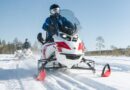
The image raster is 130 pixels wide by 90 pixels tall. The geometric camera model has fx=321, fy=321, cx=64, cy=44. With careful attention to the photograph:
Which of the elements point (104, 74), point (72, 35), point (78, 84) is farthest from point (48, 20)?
point (78, 84)

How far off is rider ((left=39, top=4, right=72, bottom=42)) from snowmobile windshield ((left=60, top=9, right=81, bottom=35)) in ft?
0.28

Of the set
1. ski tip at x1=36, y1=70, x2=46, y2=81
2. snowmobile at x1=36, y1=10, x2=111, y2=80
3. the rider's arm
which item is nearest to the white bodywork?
snowmobile at x1=36, y1=10, x2=111, y2=80

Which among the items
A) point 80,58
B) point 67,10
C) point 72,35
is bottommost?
point 80,58

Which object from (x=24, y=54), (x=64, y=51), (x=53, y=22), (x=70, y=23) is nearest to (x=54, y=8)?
(x=53, y=22)

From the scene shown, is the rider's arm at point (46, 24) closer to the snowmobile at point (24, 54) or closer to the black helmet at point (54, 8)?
the black helmet at point (54, 8)

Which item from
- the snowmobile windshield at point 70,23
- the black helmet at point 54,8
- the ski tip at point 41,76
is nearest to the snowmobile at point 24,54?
the snowmobile windshield at point 70,23

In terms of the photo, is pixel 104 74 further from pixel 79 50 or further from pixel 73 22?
pixel 73 22

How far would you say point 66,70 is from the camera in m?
12.4

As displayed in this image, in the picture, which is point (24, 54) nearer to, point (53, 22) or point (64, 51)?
point (53, 22)

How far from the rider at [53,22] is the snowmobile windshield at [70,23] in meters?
0.08

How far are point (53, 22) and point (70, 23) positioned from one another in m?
0.63

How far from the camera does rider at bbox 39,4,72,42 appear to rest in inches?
454

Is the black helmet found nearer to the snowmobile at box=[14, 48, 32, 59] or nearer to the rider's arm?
the rider's arm

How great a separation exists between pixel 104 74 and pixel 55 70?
2605 mm
